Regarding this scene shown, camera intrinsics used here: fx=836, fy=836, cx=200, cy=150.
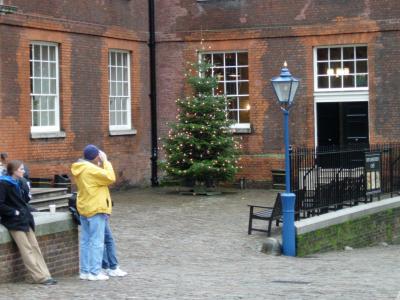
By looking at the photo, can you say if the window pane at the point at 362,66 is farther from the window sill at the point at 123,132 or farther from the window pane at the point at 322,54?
the window sill at the point at 123,132

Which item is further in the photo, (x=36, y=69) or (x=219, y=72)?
(x=219, y=72)

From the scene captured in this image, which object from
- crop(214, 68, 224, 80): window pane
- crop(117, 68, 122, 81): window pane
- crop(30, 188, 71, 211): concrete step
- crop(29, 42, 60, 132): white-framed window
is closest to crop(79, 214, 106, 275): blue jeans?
crop(30, 188, 71, 211): concrete step

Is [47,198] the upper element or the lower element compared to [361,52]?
lower

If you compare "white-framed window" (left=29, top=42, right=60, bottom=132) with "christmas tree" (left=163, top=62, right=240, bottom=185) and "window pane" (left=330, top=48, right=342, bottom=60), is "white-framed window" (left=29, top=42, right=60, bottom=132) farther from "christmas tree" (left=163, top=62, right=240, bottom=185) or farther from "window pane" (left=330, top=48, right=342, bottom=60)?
"window pane" (left=330, top=48, right=342, bottom=60)

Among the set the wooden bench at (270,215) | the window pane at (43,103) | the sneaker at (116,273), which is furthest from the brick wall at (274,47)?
the sneaker at (116,273)

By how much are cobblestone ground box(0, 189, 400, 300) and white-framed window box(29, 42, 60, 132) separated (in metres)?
3.01

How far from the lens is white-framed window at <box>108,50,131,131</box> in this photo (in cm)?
2511

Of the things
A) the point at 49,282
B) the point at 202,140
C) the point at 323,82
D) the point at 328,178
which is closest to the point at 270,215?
the point at 328,178

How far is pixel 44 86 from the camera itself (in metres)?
22.3

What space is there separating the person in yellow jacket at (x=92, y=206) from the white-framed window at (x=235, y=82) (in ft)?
49.9

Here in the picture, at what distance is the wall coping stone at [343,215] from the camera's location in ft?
51.7

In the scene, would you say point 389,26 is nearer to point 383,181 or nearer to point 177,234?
point 383,181

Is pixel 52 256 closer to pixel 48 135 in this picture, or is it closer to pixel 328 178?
pixel 328 178

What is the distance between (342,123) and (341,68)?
1.68 m
